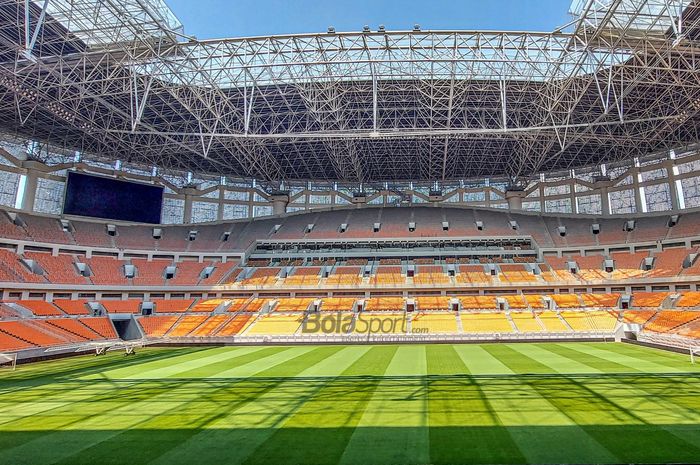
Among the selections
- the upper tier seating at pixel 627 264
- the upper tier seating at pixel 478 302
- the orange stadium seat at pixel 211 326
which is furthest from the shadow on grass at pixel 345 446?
the upper tier seating at pixel 627 264

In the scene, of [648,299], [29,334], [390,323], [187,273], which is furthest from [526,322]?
[29,334]

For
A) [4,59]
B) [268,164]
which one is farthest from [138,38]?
[268,164]

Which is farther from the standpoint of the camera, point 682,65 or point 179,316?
point 179,316

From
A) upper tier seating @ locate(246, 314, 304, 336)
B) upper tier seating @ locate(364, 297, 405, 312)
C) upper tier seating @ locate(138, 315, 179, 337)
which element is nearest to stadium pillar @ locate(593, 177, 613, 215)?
upper tier seating @ locate(364, 297, 405, 312)

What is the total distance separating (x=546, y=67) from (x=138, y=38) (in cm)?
2473

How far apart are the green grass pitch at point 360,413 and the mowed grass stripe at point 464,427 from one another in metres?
0.04

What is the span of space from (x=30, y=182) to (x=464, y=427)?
4385 cm

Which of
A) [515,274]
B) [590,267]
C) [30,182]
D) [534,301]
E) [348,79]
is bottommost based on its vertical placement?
[534,301]

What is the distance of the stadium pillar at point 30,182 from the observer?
37.3 meters

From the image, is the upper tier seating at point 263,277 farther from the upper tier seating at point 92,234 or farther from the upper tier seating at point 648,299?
the upper tier seating at point 648,299

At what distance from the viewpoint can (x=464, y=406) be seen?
1145 centimetres

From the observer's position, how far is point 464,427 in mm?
9688

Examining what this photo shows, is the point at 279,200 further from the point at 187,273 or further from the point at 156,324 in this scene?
the point at 156,324

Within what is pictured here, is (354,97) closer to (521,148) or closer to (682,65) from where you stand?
(521,148)
